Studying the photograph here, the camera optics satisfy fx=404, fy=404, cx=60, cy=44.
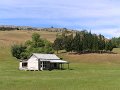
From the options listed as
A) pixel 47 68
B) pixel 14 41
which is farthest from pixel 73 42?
pixel 47 68

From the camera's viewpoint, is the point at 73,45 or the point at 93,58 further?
the point at 73,45

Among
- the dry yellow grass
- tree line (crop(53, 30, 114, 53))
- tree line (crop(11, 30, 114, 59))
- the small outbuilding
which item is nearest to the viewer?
the small outbuilding

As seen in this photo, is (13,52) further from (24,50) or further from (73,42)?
(73,42)

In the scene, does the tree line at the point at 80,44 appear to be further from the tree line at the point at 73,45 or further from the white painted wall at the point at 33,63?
the white painted wall at the point at 33,63

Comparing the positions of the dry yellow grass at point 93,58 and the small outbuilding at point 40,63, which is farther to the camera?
the dry yellow grass at point 93,58

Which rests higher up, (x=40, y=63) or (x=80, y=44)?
(x=80, y=44)

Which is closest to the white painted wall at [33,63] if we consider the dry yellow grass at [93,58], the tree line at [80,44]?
the dry yellow grass at [93,58]

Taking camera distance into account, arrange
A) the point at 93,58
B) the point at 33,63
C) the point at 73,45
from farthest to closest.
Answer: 1. the point at 73,45
2. the point at 93,58
3. the point at 33,63

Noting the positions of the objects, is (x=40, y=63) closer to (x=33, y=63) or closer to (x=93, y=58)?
(x=33, y=63)

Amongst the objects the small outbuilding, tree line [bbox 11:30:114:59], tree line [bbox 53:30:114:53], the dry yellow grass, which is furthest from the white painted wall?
tree line [bbox 53:30:114:53]

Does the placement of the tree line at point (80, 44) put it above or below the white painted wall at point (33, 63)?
above

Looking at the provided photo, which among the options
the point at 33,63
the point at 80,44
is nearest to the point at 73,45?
the point at 80,44

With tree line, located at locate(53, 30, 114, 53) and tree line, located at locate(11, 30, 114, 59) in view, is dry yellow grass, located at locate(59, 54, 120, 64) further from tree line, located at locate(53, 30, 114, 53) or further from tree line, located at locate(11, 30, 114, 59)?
tree line, located at locate(53, 30, 114, 53)

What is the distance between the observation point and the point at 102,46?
15950cm
